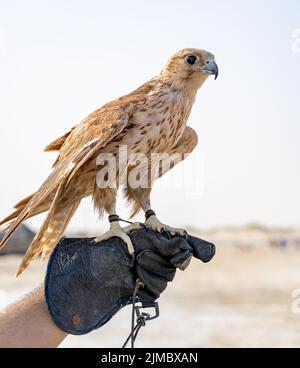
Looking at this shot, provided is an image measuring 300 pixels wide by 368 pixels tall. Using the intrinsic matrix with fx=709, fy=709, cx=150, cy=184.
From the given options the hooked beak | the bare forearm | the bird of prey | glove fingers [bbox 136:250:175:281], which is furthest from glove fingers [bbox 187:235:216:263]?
the hooked beak

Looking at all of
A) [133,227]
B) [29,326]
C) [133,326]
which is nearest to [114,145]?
[133,227]

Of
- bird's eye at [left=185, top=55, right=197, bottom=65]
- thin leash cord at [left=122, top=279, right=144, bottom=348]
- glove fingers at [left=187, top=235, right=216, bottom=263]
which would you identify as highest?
bird's eye at [left=185, top=55, right=197, bottom=65]

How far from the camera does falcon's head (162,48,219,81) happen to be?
3838mm

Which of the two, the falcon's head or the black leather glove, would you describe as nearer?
the black leather glove

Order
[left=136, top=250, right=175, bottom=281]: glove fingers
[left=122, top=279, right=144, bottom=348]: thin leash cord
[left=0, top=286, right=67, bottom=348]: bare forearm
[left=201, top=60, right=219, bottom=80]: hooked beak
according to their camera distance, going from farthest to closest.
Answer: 1. [left=201, top=60, right=219, bottom=80]: hooked beak
2. [left=136, top=250, right=175, bottom=281]: glove fingers
3. [left=122, top=279, right=144, bottom=348]: thin leash cord
4. [left=0, top=286, right=67, bottom=348]: bare forearm

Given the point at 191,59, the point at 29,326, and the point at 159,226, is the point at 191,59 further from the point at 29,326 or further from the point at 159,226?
the point at 29,326

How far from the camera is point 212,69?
3828 millimetres

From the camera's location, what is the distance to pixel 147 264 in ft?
10.3

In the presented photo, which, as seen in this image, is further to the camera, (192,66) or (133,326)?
(192,66)

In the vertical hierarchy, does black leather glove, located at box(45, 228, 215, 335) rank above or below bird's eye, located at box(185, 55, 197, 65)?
below

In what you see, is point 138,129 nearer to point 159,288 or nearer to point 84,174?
point 84,174

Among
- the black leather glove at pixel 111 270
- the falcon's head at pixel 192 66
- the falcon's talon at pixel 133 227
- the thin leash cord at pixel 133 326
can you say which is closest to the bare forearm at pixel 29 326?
the black leather glove at pixel 111 270

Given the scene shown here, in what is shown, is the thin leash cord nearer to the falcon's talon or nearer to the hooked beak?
the falcon's talon

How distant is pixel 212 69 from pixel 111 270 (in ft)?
4.37
